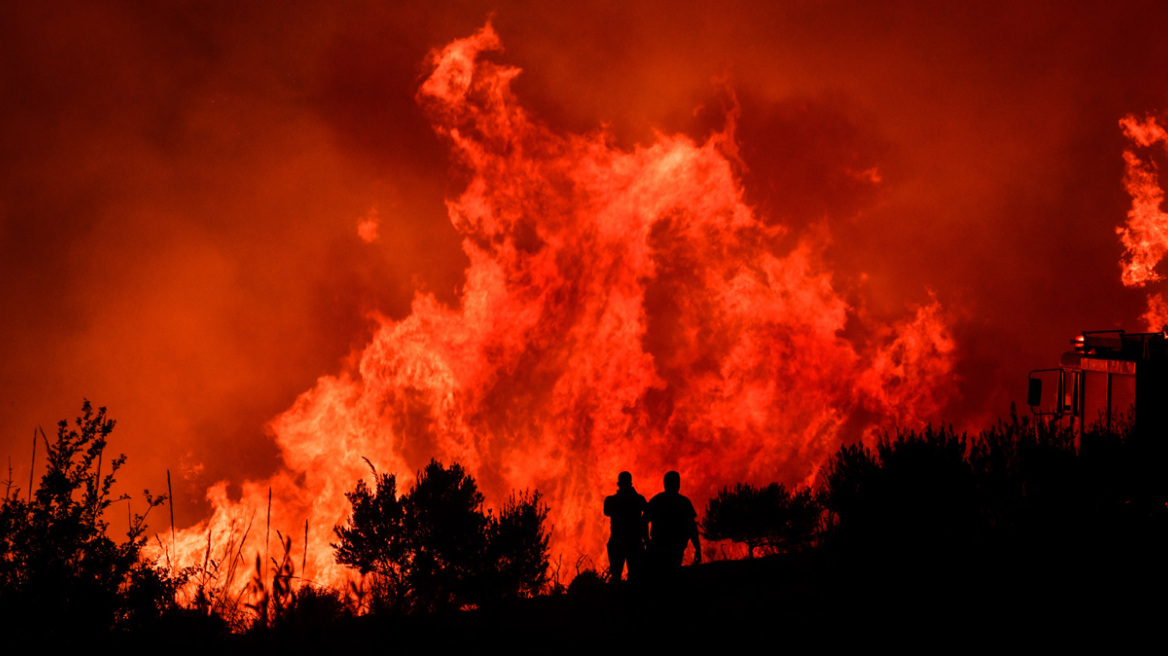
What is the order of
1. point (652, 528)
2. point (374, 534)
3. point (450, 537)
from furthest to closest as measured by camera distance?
point (374, 534)
point (450, 537)
point (652, 528)

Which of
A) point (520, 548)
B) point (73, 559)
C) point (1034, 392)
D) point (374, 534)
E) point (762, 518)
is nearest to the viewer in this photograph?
point (73, 559)

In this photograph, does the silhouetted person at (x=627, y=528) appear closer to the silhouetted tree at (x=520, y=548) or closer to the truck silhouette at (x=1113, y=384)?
the truck silhouette at (x=1113, y=384)

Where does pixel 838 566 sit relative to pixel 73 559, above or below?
above

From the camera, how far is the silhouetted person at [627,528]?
1105 centimetres

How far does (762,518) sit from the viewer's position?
36.5 metres

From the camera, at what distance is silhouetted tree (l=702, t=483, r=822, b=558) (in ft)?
120

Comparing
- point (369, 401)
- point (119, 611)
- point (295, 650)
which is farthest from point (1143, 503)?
point (369, 401)

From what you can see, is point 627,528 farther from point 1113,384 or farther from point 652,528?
point 1113,384

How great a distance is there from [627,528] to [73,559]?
9.56 m

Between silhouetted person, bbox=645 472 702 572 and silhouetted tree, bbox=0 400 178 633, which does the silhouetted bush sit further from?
silhouetted person, bbox=645 472 702 572

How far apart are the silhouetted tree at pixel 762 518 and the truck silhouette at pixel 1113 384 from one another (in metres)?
21.6

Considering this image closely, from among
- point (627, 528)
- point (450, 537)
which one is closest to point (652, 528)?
point (627, 528)

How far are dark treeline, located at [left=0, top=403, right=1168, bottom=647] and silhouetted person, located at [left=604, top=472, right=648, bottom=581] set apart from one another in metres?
0.53

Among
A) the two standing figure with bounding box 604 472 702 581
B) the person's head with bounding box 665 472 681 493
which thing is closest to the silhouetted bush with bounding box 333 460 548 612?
the two standing figure with bounding box 604 472 702 581
